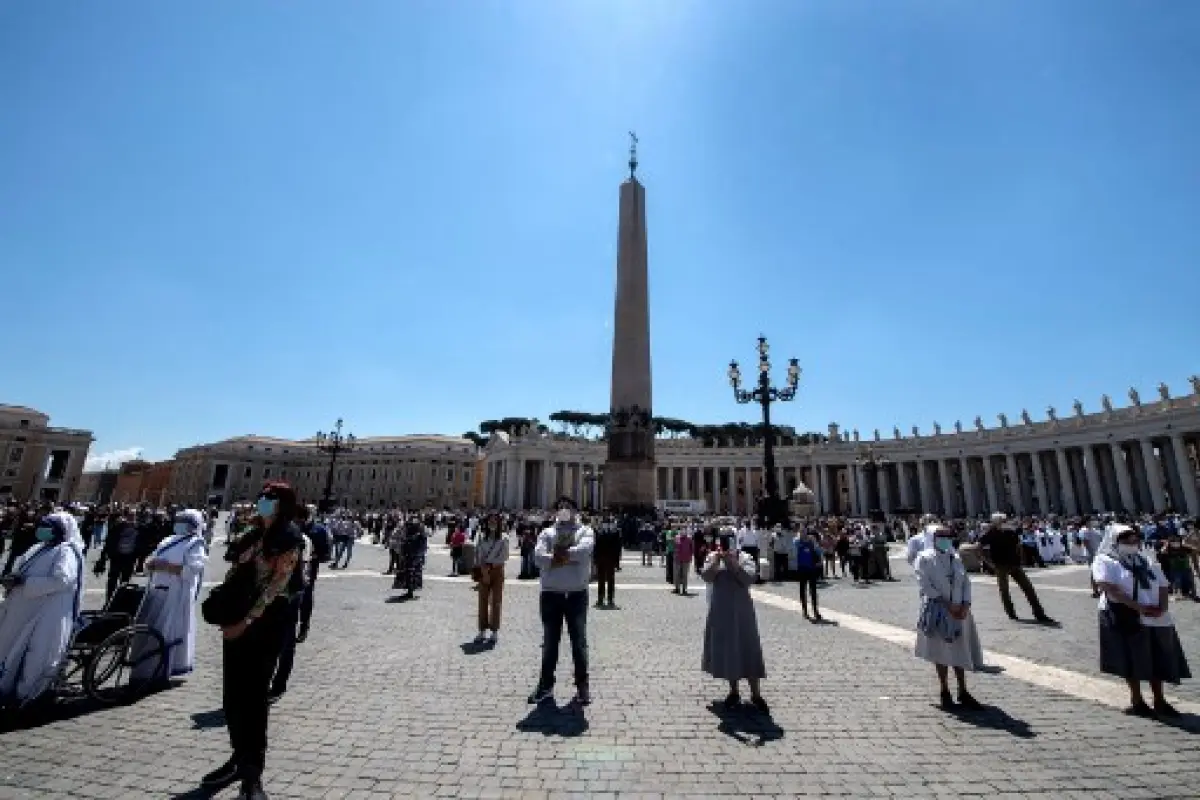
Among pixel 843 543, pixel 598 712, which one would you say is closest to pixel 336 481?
pixel 843 543

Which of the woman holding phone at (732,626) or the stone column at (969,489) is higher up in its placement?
the stone column at (969,489)

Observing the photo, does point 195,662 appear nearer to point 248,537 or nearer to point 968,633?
point 248,537

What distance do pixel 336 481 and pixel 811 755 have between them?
11085 centimetres

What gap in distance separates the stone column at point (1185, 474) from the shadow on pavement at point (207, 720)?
67.7 m

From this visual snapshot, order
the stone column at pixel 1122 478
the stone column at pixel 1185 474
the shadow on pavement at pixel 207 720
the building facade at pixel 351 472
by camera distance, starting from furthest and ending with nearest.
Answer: the building facade at pixel 351 472, the stone column at pixel 1122 478, the stone column at pixel 1185 474, the shadow on pavement at pixel 207 720

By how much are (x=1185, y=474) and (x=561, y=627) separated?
65.6 m

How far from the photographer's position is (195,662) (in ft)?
21.2

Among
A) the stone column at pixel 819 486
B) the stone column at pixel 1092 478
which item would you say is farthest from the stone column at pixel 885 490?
the stone column at pixel 1092 478

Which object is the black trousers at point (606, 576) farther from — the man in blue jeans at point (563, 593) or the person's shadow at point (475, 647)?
the man in blue jeans at point (563, 593)

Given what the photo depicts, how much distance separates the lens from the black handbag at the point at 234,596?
3379 millimetres

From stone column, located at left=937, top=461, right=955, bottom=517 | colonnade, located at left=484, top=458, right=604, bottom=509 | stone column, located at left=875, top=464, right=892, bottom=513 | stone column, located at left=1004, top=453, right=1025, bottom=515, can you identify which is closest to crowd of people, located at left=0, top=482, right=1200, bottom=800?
colonnade, located at left=484, top=458, right=604, bottom=509

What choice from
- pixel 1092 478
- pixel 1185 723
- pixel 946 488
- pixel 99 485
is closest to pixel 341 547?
pixel 1185 723

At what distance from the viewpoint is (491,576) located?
27.6 feet

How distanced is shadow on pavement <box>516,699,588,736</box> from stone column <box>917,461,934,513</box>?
74753 mm
